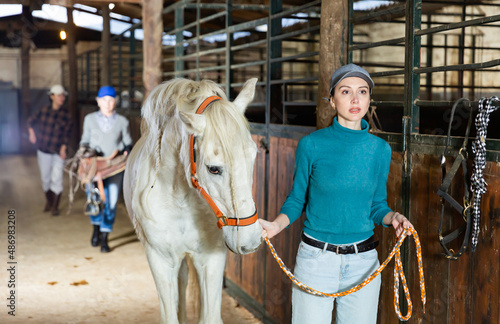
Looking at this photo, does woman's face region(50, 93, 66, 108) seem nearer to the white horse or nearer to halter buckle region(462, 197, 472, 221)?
the white horse

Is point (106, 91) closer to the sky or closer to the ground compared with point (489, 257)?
closer to the sky

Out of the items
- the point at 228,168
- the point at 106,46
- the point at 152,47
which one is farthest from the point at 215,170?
the point at 106,46

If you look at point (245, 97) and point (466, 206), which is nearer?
point (466, 206)

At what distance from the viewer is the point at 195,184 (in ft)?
6.59

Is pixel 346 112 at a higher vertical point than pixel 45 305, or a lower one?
higher

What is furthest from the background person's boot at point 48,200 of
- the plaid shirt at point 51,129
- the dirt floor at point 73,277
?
the plaid shirt at point 51,129

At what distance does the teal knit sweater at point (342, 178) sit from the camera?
1.88m

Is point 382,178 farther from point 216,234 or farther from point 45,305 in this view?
point 45,305

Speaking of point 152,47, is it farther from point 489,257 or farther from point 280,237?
point 489,257

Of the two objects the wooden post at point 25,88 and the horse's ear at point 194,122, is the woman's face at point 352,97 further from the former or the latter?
the wooden post at point 25,88

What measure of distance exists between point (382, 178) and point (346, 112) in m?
0.31

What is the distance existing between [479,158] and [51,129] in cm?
640

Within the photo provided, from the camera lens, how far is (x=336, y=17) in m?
2.64

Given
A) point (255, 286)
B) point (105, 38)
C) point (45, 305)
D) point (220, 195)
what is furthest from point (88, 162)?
point (105, 38)
